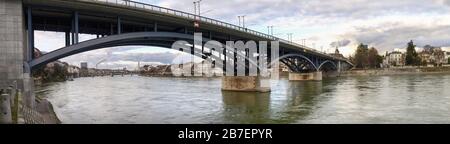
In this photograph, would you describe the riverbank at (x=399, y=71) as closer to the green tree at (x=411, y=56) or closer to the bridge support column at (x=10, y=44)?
the green tree at (x=411, y=56)

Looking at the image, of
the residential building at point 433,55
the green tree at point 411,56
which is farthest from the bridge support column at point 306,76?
the residential building at point 433,55

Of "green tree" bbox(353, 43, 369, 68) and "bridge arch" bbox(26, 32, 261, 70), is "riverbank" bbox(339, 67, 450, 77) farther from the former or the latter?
"bridge arch" bbox(26, 32, 261, 70)

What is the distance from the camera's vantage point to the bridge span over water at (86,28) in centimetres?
2316

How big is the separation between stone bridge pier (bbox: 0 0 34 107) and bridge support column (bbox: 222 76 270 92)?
93.3 feet

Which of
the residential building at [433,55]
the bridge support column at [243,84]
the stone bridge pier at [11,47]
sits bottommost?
the bridge support column at [243,84]

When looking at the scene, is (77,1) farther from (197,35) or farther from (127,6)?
(197,35)

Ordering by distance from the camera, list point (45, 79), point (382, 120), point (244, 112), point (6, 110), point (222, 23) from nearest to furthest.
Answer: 1. point (6, 110)
2. point (382, 120)
3. point (244, 112)
4. point (222, 23)
5. point (45, 79)

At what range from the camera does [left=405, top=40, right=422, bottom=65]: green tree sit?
454 feet

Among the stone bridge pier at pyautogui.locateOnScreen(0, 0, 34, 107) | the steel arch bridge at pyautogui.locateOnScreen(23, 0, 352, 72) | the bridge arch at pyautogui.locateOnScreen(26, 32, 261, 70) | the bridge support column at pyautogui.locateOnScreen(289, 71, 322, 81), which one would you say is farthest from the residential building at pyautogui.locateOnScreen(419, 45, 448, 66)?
the stone bridge pier at pyautogui.locateOnScreen(0, 0, 34, 107)

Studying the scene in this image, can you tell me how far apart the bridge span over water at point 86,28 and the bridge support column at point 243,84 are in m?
0.12

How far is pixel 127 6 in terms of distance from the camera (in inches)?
1188

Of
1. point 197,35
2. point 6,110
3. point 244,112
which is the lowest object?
point 244,112
